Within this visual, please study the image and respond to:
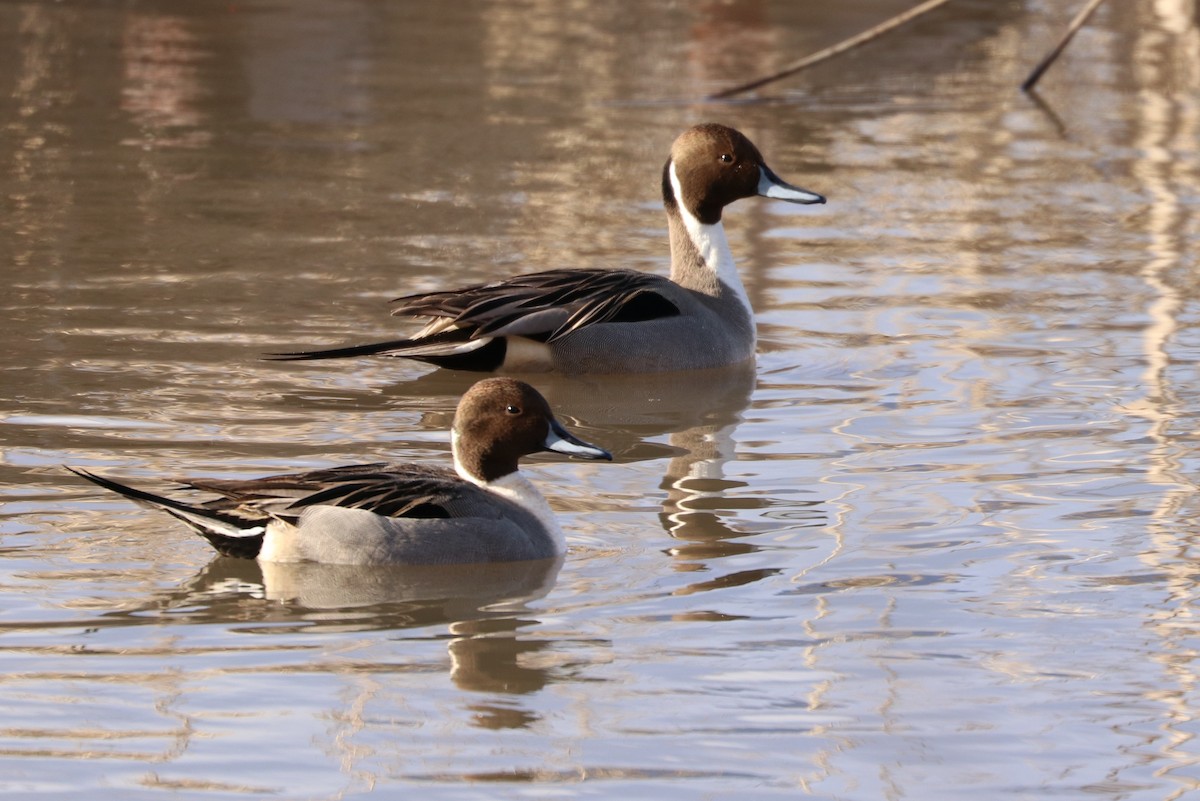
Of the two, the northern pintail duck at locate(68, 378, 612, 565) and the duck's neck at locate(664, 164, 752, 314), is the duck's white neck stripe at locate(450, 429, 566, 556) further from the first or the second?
the duck's neck at locate(664, 164, 752, 314)

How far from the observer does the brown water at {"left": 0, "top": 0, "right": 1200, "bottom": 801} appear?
17.5 feet

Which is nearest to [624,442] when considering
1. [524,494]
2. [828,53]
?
[524,494]

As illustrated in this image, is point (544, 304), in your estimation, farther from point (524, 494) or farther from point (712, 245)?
point (524, 494)

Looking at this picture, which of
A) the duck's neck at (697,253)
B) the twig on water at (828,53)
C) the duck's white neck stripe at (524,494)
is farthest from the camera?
the twig on water at (828,53)

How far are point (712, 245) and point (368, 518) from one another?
388 centimetres

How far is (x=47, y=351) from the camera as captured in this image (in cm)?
917

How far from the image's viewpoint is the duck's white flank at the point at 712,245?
9914mm

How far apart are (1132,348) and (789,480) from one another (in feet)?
8.44

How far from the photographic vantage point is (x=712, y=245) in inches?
397

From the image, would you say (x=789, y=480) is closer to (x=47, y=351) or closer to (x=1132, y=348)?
(x=1132, y=348)

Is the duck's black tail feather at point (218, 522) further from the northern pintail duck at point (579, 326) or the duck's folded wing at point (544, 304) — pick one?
the duck's folded wing at point (544, 304)

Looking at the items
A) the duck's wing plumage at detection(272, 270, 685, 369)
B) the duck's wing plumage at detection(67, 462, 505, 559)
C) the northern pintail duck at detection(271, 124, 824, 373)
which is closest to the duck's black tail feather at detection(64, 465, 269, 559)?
the duck's wing plumage at detection(67, 462, 505, 559)

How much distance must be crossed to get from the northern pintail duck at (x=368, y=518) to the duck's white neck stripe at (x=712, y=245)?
3.27 m

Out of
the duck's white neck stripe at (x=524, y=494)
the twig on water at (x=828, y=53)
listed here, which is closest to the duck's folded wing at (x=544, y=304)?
the duck's white neck stripe at (x=524, y=494)
